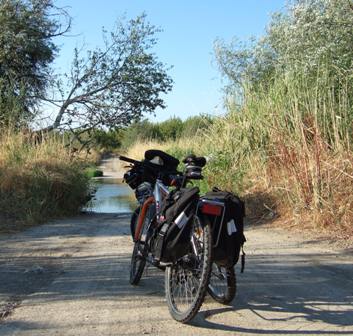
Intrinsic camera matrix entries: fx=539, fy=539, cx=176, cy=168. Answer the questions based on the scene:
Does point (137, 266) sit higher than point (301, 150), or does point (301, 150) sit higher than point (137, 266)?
point (301, 150)

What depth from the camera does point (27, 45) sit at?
740 inches

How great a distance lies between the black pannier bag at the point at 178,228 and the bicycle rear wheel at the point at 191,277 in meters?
0.05

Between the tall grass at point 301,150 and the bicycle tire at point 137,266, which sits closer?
the bicycle tire at point 137,266

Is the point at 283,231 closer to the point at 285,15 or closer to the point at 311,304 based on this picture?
the point at 311,304

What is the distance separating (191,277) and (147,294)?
977mm

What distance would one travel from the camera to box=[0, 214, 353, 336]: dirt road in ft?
13.6

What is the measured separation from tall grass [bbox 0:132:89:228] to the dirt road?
2.88 metres

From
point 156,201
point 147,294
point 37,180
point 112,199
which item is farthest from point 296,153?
point 112,199

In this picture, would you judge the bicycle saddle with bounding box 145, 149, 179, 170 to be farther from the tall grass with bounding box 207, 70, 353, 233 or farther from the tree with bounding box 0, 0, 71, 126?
the tree with bounding box 0, 0, 71, 126

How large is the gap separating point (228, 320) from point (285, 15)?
38.3 feet

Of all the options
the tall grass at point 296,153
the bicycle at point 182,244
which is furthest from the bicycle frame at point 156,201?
the tall grass at point 296,153

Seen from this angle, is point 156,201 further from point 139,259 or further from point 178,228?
point 178,228

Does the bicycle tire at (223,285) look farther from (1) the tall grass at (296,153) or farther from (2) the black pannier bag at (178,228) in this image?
(1) the tall grass at (296,153)

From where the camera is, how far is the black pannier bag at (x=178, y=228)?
13.7 ft
